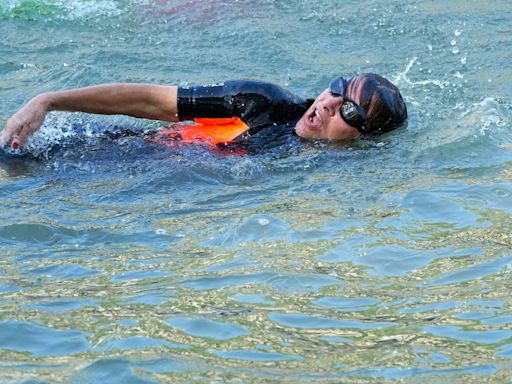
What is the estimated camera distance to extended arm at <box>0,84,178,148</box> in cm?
564

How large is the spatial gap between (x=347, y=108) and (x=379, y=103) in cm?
18

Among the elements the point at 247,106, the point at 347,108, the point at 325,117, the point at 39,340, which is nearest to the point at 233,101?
the point at 247,106

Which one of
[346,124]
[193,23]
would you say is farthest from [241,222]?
[193,23]

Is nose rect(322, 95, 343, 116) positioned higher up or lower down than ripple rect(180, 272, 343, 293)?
higher up

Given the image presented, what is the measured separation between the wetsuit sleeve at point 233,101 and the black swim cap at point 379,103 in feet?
1.58

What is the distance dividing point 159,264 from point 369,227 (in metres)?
1.03

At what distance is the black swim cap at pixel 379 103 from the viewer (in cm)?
598

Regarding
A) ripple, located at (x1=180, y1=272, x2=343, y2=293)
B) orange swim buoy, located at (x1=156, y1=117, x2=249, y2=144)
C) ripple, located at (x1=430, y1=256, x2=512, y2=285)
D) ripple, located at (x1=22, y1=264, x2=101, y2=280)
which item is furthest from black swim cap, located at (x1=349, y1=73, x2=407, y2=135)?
ripple, located at (x1=22, y1=264, x2=101, y2=280)

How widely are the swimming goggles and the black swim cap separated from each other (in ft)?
0.10

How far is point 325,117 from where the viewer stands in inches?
237

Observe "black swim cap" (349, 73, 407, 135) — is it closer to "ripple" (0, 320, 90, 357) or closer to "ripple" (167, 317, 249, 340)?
"ripple" (167, 317, 249, 340)

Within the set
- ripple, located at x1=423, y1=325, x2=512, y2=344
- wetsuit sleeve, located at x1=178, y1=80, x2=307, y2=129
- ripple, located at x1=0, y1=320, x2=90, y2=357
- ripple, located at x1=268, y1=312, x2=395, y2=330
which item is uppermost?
wetsuit sleeve, located at x1=178, y1=80, x2=307, y2=129

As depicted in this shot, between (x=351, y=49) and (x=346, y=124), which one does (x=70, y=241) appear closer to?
(x=346, y=124)

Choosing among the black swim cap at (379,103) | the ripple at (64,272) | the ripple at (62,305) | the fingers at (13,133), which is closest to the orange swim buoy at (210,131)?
the black swim cap at (379,103)
